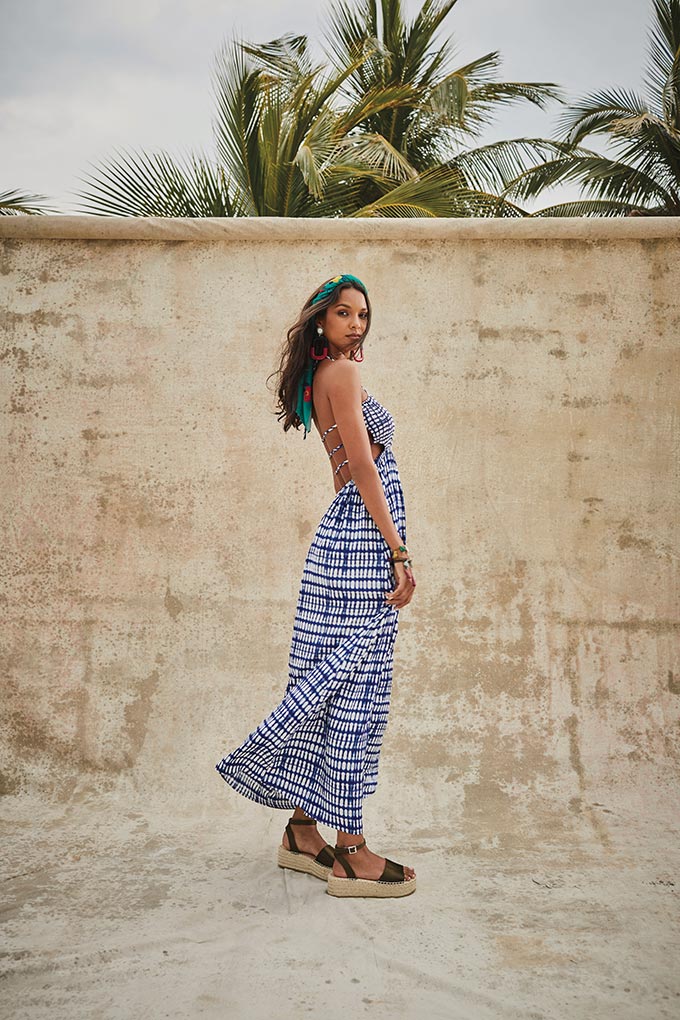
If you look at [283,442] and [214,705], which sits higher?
[283,442]

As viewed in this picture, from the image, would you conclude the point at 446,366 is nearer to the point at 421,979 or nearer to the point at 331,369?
the point at 331,369

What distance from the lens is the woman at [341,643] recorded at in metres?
2.54

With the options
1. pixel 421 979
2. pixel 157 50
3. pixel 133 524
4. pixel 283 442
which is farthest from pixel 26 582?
pixel 157 50

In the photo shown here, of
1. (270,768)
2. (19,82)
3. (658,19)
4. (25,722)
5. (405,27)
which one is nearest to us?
(270,768)

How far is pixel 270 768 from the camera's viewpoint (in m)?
2.63

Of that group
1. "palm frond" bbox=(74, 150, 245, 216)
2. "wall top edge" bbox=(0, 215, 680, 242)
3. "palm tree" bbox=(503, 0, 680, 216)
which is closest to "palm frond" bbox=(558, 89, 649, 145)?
"palm tree" bbox=(503, 0, 680, 216)

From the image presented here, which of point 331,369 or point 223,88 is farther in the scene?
point 223,88

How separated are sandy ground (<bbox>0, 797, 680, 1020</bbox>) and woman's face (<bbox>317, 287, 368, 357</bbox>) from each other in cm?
160

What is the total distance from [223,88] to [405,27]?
4.66 metres

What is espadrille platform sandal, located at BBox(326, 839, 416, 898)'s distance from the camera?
99.7 inches

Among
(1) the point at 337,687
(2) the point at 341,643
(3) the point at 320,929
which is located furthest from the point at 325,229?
(3) the point at 320,929

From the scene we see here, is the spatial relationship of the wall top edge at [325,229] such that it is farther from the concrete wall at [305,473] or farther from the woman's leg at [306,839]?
the woman's leg at [306,839]

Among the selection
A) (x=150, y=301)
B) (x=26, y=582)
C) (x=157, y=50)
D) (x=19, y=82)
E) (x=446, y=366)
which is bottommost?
(x=26, y=582)

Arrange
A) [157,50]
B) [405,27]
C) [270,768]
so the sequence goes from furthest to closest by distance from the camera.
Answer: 1. [405,27]
2. [157,50]
3. [270,768]
